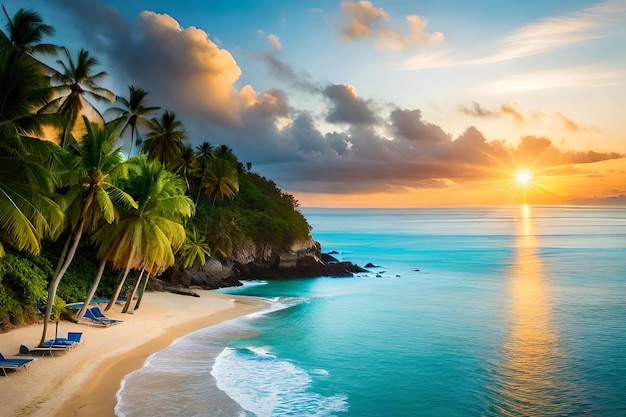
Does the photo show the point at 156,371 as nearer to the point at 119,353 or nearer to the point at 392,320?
the point at 119,353

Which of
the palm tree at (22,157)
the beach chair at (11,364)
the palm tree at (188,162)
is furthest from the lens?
the palm tree at (188,162)

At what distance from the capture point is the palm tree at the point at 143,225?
2180 cm

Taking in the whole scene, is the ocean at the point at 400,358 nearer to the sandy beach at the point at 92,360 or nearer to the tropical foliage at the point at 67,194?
the sandy beach at the point at 92,360

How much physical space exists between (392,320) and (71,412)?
2164 cm

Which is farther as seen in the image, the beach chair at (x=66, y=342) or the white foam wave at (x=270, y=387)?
the beach chair at (x=66, y=342)

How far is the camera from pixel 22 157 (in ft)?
43.0

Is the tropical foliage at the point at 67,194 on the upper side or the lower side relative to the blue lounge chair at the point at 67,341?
upper

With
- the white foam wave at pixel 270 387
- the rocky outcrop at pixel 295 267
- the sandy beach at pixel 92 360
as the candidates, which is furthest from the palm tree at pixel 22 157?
the rocky outcrop at pixel 295 267

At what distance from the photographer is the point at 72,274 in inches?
1020

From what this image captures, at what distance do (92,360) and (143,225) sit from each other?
7.13 metres

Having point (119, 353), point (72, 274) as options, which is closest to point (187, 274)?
point (72, 274)

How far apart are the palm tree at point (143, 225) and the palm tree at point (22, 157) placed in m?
5.91

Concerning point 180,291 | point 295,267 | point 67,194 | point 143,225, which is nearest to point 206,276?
point 180,291

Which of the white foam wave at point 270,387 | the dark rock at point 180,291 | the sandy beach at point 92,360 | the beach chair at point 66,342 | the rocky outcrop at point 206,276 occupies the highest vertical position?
the rocky outcrop at point 206,276
